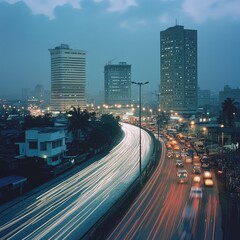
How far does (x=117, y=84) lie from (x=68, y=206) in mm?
155793

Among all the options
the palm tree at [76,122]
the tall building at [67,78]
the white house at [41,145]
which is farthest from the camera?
the tall building at [67,78]

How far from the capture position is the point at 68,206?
23.8 metres

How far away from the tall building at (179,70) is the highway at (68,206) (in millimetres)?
99429

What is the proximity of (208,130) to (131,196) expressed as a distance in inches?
1351

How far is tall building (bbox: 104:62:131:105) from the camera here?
177 metres

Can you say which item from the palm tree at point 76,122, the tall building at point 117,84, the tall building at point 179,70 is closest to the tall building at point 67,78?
the tall building at point 117,84

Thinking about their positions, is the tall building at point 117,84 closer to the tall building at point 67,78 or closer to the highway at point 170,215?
the tall building at point 67,78

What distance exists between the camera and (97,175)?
33.7 metres

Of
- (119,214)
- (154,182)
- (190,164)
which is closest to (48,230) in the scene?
(119,214)

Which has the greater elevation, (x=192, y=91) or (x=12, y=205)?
(x=192, y=91)

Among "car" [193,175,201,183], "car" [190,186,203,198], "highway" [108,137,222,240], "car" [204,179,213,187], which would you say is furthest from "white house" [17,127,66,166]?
"car" [190,186,203,198]

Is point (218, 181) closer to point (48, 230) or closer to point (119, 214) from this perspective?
point (119, 214)

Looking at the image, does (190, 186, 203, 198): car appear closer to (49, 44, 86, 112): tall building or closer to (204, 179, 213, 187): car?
(204, 179, 213, 187): car

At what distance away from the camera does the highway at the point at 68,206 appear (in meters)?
19.2
